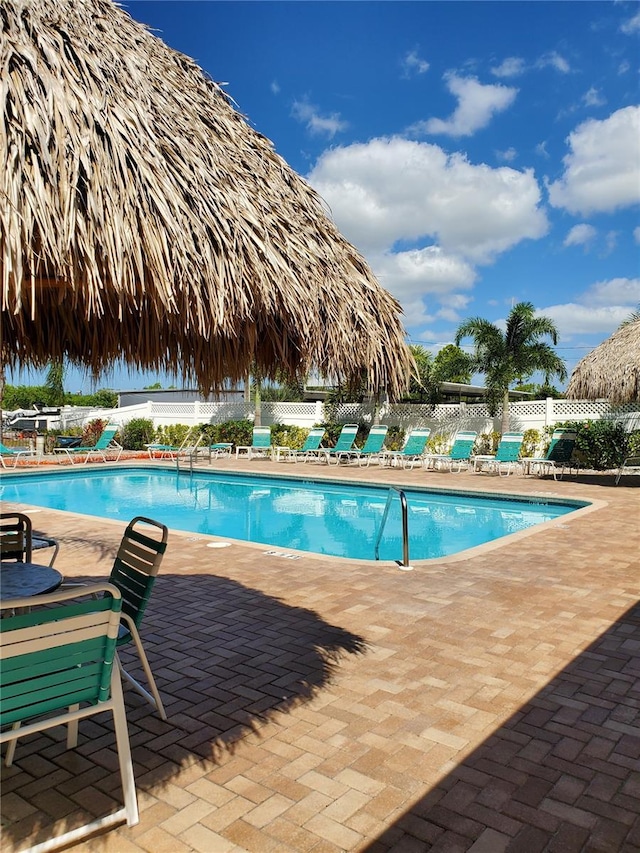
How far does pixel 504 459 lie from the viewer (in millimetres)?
14648

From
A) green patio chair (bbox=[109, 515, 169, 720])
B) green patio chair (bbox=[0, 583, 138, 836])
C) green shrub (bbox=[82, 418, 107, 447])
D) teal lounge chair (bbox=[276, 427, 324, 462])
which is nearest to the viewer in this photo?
green patio chair (bbox=[0, 583, 138, 836])

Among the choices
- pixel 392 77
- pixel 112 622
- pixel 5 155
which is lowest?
pixel 112 622

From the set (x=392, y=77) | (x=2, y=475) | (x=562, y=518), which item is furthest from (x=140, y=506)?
(x=392, y=77)

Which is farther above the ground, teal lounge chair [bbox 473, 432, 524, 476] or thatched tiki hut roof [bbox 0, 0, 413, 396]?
thatched tiki hut roof [bbox 0, 0, 413, 396]

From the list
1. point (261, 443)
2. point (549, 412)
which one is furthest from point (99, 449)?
point (549, 412)

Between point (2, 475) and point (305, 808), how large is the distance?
14.5 m

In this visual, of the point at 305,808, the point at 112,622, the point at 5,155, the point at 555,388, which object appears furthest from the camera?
the point at 555,388

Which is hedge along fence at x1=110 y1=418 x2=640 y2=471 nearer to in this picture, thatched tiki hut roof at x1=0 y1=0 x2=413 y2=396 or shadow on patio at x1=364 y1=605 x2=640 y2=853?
shadow on patio at x1=364 y1=605 x2=640 y2=853

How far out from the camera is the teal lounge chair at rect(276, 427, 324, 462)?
18031 millimetres

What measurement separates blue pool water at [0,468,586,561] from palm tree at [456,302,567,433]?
6.18 meters

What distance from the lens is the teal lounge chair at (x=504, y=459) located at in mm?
14672

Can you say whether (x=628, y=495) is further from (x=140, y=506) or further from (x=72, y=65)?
(x=72, y=65)

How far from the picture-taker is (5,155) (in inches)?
79.0

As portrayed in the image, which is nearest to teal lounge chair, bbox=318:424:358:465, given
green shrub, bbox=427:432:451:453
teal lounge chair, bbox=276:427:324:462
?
teal lounge chair, bbox=276:427:324:462
